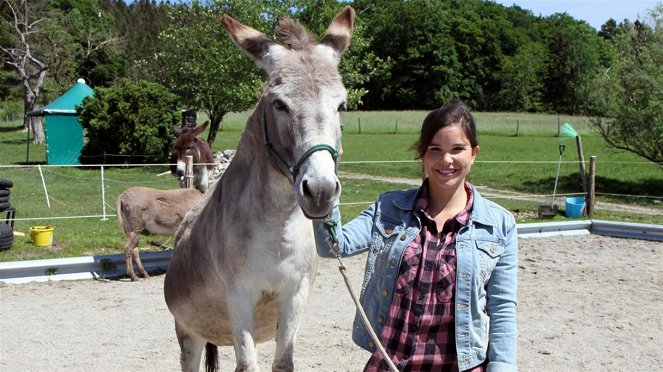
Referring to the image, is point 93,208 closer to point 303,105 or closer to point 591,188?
point 591,188

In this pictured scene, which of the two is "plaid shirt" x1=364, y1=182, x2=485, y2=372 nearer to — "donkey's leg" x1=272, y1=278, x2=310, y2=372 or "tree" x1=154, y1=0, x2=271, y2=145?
"donkey's leg" x1=272, y1=278, x2=310, y2=372

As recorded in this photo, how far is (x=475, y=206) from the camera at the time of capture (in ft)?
7.05

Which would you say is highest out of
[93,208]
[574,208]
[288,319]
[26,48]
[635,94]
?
[26,48]

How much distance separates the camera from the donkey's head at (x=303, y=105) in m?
2.05

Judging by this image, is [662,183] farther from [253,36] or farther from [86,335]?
[253,36]

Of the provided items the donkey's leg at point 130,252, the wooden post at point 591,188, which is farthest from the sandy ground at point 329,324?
the wooden post at point 591,188

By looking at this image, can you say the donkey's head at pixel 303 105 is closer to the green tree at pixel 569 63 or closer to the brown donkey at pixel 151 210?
the brown donkey at pixel 151 210

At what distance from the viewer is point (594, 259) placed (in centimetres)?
932

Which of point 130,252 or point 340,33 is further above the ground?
point 340,33

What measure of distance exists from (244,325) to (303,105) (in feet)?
3.51

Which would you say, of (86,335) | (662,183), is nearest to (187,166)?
(86,335)

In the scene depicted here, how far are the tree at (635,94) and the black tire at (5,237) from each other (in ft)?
50.6

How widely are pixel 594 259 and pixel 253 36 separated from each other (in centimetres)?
811

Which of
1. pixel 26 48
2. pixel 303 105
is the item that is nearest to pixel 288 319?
pixel 303 105
